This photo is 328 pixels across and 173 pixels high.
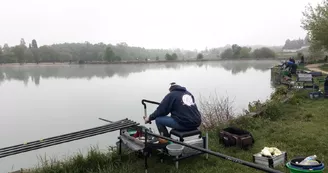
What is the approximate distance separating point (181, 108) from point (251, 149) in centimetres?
130

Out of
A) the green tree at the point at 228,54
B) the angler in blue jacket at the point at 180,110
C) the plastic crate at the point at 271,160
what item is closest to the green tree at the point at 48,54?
the green tree at the point at 228,54

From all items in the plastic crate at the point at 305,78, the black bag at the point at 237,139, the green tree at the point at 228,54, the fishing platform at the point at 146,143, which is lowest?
the black bag at the point at 237,139

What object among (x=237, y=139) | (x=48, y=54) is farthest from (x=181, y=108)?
(x=48, y=54)

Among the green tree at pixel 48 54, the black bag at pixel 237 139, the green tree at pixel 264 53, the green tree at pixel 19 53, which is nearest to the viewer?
the black bag at pixel 237 139

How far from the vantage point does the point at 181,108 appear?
3.39m

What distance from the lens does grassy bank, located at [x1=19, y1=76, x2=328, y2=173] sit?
129 inches

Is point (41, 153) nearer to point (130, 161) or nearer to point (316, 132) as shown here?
point (130, 161)

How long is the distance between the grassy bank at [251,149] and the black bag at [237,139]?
0.28ft

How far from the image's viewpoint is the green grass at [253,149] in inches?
129

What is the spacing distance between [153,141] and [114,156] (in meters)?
0.62

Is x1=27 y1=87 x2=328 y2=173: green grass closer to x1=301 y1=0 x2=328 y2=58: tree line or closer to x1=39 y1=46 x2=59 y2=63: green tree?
x1=301 y1=0 x2=328 y2=58: tree line

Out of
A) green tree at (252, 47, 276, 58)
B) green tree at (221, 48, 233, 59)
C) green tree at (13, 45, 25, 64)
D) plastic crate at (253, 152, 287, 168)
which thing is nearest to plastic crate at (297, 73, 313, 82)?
plastic crate at (253, 152, 287, 168)

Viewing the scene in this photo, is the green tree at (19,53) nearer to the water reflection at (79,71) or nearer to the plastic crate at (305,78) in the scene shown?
the water reflection at (79,71)

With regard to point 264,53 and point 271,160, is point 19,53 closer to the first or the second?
point 264,53
